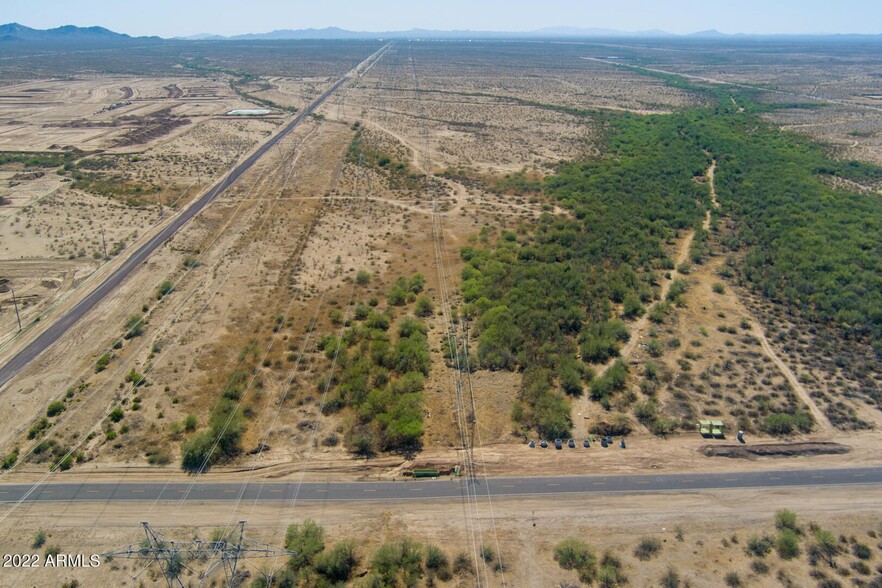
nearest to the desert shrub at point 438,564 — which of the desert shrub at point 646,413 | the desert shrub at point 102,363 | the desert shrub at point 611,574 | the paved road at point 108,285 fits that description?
the desert shrub at point 611,574

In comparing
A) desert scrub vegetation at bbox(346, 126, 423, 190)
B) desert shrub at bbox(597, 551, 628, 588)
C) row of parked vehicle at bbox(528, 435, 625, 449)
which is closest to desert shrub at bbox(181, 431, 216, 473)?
row of parked vehicle at bbox(528, 435, 625, 449)

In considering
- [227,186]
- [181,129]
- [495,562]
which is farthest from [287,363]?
[181,129]

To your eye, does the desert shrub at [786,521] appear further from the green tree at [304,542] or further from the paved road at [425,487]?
the green tree at [304,542]

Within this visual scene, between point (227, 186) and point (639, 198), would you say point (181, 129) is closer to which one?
point (227, 186)

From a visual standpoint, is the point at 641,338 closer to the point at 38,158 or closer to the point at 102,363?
the point at 102,363

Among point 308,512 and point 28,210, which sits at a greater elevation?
point 28,210

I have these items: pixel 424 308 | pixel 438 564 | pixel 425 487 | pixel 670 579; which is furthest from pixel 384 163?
pixel 670 579

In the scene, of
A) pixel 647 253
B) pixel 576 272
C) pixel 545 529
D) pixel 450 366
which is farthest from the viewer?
pixel 647 253
